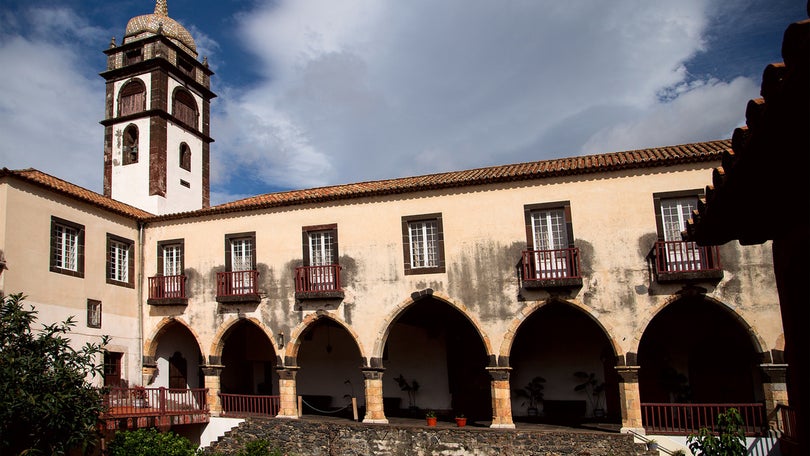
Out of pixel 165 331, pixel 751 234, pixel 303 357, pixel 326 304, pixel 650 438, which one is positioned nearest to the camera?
pixel 751 234

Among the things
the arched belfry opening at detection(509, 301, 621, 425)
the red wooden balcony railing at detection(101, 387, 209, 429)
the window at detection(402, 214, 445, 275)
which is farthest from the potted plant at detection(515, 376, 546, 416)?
the red wooden balcony railing at detection(101, 387, 209, 429)

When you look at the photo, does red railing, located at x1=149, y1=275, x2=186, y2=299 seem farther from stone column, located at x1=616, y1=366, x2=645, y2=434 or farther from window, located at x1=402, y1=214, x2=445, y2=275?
stone column, located at x1=616, y1=366, x2=645, y2=434

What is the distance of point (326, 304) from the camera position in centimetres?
2077

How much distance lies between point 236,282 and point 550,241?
968 cm

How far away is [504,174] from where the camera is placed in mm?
19953

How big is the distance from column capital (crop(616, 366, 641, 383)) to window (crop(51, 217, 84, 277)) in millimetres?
15295

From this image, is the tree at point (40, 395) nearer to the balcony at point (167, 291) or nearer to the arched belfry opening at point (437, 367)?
the balcony at point (167, 291)

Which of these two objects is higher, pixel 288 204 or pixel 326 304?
pixel 288 204

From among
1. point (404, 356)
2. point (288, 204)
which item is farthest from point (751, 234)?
point (404, 356)

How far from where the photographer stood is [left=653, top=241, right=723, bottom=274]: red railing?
690 inches

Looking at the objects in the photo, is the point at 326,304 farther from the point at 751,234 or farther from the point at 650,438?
the point at 751,234

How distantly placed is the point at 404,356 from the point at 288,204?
6.58 m

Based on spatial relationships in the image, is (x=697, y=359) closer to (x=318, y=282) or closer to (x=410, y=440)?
(x=410, y=440)

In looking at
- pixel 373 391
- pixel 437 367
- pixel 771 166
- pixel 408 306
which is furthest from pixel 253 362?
pixel 771 166
